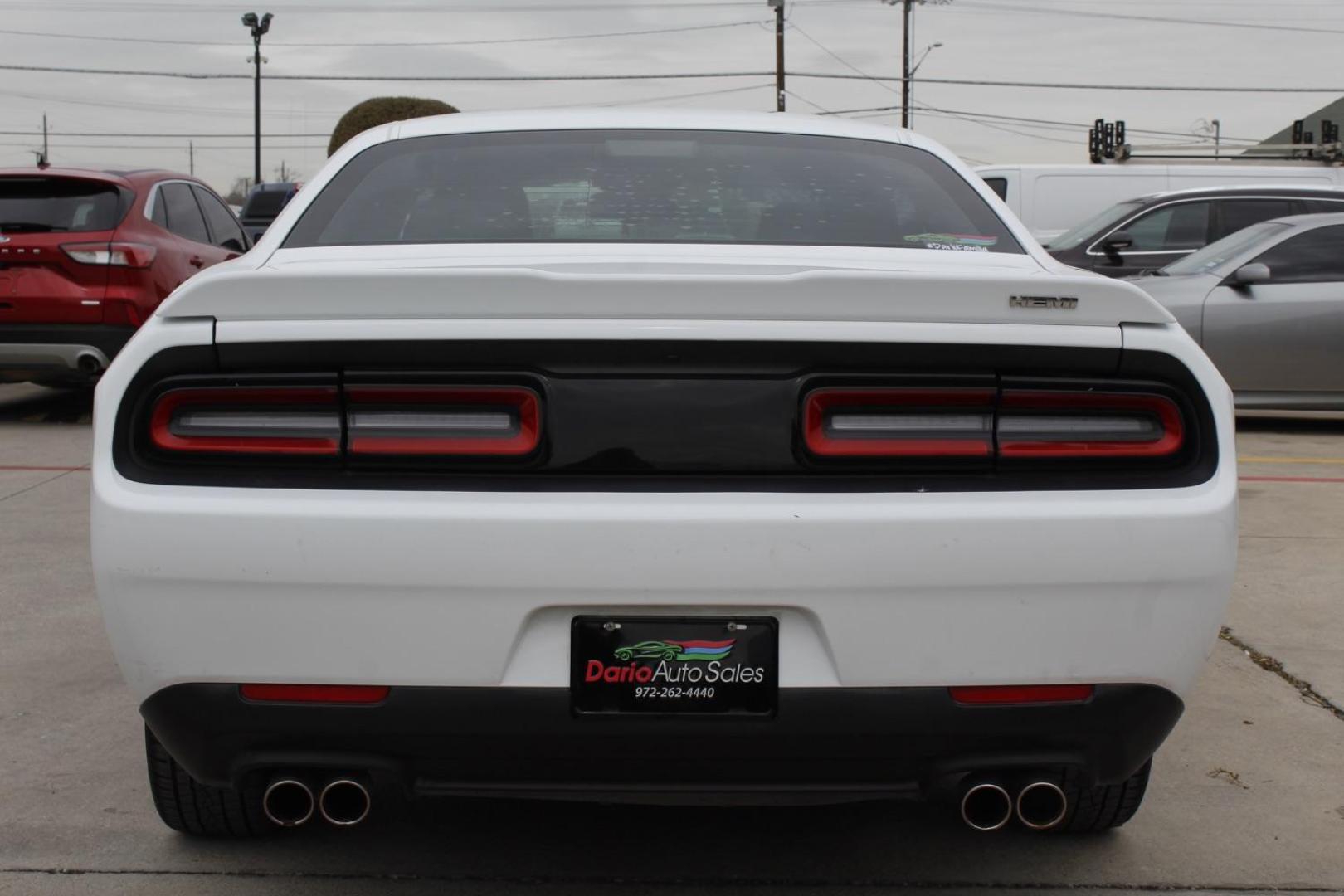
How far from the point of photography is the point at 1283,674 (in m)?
4.48

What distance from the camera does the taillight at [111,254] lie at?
948 centimetres

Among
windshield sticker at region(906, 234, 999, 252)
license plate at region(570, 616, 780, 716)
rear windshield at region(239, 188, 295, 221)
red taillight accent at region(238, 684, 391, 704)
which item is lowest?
red taillight accent at region(238, 684, 391, 704)

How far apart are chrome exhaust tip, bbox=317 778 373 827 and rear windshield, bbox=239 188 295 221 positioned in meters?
24.7

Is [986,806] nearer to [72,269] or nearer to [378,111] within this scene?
[72,269]

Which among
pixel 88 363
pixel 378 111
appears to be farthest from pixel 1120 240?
pixel 378 111

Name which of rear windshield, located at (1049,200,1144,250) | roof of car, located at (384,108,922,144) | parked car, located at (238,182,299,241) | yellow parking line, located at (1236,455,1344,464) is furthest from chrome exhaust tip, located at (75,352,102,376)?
parked car, located at (238,182,299,241)

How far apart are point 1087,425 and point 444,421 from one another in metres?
1.05

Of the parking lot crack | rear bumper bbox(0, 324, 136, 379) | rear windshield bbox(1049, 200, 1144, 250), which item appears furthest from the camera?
rear windshield bbox(1049, 200, 1144, 250)

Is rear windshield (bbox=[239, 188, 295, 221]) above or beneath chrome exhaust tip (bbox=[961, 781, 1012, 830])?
above

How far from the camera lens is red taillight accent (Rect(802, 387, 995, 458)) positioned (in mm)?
2465

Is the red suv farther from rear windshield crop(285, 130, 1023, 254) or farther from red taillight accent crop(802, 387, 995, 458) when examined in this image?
red taillight accent crop(802, 387, 995, 458)

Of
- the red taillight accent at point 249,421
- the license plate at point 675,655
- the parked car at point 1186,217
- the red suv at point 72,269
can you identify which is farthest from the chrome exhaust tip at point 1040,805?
the parked car at point 1186,217

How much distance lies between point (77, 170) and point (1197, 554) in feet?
28.9

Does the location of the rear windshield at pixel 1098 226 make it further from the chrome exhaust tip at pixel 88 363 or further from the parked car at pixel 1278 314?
the chrome exhaust tip at pixel 88 363
